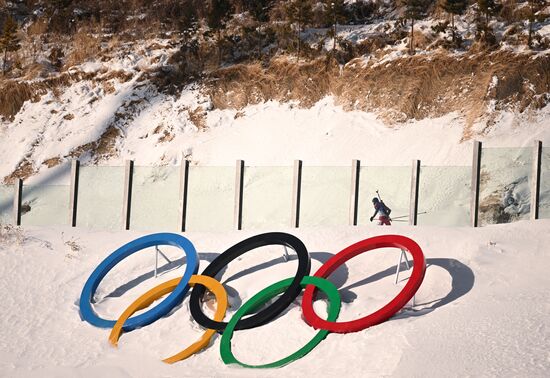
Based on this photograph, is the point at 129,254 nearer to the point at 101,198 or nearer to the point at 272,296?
the point at 101,198

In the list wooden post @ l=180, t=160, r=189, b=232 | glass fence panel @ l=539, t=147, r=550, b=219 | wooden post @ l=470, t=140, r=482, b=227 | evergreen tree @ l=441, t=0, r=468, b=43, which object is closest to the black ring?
wooden post @ l=180, t=160, r=189, b=232

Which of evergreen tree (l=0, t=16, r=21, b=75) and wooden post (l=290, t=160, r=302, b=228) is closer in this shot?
wooden post (l=290, t=160, r=302, b=228)

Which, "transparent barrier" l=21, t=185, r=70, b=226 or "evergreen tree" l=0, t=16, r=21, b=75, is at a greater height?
"evergreen tree" l=0, t=16, r=21, b=75

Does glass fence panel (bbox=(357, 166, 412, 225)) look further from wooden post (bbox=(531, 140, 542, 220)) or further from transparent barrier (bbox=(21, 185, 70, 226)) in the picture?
transparent barrier (bbox=(21, 185, 70, 226))

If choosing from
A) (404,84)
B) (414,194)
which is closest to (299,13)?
(404,84)

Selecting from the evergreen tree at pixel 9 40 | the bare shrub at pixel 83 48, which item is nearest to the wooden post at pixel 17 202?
the bare shrub at pixel 83 48

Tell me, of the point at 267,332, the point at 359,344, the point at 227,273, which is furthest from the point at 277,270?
the point at 359,344
